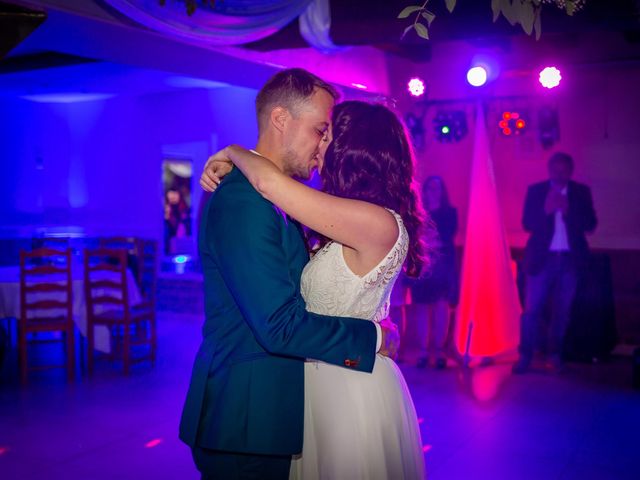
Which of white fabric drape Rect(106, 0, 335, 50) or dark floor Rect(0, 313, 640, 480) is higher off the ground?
white fabric drape Rect(106, 0, 335, 50)

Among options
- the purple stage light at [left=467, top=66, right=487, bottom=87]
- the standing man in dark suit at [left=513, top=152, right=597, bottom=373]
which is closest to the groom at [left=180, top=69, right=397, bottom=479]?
the standing man in dark suit at [left=513, top=152, right=597, bottom=373]

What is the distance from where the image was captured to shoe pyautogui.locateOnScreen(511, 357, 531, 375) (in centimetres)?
610

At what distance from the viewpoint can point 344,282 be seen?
1.83 m

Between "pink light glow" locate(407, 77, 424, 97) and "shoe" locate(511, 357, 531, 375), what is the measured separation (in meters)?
3.06

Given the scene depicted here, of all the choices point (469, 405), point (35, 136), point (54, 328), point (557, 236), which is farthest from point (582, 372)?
point (35, 136)

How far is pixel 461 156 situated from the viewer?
28.5ft

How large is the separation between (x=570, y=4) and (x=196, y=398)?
1.16 meters

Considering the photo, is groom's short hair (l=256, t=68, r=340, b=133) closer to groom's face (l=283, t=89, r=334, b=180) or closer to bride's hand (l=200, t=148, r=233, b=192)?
groom's face (l=283, t=89, r=334, b=180)

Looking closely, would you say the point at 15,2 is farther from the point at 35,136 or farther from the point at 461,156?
the point at 35,136

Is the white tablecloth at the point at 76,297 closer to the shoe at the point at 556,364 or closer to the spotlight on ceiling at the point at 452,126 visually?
the shoe at the point at 556,364

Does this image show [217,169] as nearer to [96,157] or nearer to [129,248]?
→ [129,248]

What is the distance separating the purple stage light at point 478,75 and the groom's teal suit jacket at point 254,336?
18.9ft

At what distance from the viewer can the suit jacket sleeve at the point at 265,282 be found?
4.98 feet

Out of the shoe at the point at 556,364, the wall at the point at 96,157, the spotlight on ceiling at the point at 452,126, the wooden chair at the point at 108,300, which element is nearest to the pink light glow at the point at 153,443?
the wooden chair at the point at 108,300
